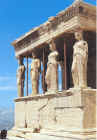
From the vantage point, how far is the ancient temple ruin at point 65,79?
1223cm

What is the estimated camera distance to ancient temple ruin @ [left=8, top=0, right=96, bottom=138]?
12.2 m

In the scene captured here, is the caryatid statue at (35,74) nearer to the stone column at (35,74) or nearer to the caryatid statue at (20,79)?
the stone column at (35,74)

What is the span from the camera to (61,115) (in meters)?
13.1

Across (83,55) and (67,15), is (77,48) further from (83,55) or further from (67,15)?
(67,15)

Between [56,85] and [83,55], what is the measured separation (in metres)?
2.06

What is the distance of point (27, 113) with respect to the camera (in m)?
15.8

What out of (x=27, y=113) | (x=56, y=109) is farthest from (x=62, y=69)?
(x=56, y=109)

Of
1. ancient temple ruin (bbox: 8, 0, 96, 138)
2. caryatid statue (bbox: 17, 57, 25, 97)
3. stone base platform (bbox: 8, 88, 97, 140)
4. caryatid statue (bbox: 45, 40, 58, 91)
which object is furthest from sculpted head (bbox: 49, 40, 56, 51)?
caryatid statue (bbox: 17, 57, 25, 97)

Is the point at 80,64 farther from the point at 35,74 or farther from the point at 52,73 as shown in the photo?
the point at 35,74

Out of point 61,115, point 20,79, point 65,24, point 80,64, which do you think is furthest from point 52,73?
point 20,79

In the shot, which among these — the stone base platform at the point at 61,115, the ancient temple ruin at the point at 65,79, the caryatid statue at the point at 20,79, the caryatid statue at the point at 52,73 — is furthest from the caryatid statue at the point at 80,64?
the caryatid statue at the point at 20,79

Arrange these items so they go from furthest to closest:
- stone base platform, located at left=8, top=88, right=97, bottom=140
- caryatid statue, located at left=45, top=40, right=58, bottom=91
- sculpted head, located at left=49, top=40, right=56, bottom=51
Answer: sculpted head, located at left=49, top=40, right=56, bottom=51 < caryatid statue, located at left=45, top=40, right=58, bottom=91 < stone base platform, located at left=8, top=88, right=97, bottom=140

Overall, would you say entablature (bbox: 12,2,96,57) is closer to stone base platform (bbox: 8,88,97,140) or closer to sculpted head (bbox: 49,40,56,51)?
sculpted head (bbox: 49,40,56,51)

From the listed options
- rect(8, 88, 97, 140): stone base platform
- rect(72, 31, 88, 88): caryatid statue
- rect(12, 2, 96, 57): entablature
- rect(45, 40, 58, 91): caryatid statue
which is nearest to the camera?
rect(8, 88, 97, 140): stone base platform
